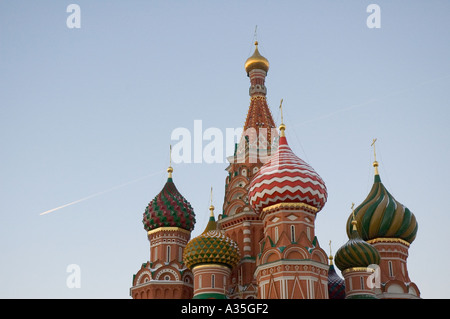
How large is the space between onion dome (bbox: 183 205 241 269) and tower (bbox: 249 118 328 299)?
5.49 ft

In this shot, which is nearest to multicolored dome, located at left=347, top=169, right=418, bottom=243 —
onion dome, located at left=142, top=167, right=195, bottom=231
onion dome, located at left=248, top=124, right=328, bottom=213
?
onion dome, located at left=248, top=124, right=328, bottom=213

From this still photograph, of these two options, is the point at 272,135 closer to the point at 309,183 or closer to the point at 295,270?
the point at 309,183

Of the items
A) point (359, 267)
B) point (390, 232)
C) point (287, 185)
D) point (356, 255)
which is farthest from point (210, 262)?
point (390, 232)

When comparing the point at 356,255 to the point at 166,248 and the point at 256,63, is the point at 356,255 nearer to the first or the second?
the point at 166,248

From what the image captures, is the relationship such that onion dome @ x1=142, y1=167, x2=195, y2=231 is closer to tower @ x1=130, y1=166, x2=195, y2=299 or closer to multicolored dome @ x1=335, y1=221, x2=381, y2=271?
tower @ x1=130, y1=166, x2=195, y2=299

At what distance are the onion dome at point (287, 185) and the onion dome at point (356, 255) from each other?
7.94 feet

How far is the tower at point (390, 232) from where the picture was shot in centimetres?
3002

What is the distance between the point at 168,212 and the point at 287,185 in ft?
23.0

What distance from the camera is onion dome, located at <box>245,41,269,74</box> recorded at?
34.8 metres

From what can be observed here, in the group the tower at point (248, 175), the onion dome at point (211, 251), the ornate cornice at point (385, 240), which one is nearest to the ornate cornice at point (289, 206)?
the onion dome at point (211, 251)

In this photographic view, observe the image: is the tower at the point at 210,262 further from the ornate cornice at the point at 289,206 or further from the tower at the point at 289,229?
the ornate cornice at the point at 289,206
